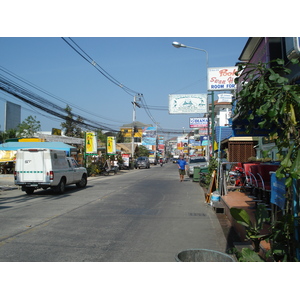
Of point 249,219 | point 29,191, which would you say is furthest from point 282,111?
point 29,191

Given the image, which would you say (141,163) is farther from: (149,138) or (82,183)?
(149,138)

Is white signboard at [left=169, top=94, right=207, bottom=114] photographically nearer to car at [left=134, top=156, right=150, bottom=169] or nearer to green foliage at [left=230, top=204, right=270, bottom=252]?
green foliage at [left=230, top=204, right=270, bottom=252]

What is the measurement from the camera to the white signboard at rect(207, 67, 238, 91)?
17406mm

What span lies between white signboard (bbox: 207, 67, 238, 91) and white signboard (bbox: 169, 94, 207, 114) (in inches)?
127

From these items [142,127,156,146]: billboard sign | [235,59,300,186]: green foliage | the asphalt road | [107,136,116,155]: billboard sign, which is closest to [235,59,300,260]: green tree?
[235,59,300,186]: green foliage

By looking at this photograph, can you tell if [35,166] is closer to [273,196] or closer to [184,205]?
[184,205]

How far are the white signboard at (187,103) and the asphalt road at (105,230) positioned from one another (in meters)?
9.63

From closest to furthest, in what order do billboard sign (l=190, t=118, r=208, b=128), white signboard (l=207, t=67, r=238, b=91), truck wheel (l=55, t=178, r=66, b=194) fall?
truck wheel (l=55, t=178, r=66, b=194), white signboard (l=207, t=67, r=238, b=91), billboard sign (l=190, t=118, r=208, b=128)

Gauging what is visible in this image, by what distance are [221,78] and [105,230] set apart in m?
12.5

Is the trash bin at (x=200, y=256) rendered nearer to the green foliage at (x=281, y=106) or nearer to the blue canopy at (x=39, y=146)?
the green foliage at (x=281, y=106)

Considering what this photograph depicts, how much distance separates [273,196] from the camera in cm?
468

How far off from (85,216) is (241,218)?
6.30m

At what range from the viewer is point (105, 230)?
7801 millimetres

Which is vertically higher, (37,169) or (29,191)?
(37,169)
